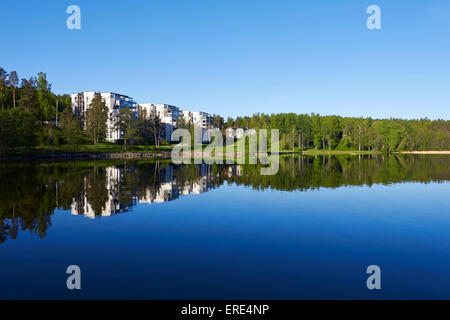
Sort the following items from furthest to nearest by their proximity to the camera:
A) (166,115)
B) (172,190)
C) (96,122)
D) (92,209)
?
(166,115)
(96,122)
(172,190)
(92,209)

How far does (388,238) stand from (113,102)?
125 metres

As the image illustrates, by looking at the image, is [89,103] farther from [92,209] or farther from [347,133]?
[347,133]

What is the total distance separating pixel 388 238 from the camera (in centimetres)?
1442

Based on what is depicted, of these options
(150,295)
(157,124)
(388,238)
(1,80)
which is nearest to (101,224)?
(150,295)

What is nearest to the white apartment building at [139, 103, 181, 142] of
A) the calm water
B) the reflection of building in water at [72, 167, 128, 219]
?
the reflection of building in water at [72, 167, 128, 219]

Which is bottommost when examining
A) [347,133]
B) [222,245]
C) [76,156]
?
[222,245]

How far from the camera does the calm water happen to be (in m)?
9.36

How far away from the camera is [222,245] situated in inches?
523

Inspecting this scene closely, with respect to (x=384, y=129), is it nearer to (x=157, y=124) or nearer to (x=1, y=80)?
(x=157, y=124)

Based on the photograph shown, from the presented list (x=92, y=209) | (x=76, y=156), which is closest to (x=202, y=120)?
(x=76, y=156)

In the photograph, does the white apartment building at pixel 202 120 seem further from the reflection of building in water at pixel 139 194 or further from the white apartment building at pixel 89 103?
the reflection of building in water at pixel 139 194

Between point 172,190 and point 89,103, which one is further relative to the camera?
point 89,103

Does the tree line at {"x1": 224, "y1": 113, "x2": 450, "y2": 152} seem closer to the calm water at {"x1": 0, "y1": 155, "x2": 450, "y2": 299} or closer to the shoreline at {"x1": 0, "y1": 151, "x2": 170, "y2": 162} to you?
the shoreline at {"x1": 0, "y1": 151, "x2": 170, "y2": 162}
